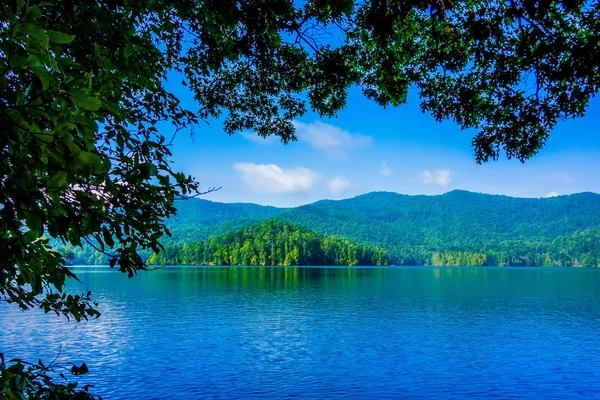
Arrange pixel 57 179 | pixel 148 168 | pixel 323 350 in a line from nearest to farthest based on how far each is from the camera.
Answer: pixel 57 179
pixel 148 168
pixel 323 350

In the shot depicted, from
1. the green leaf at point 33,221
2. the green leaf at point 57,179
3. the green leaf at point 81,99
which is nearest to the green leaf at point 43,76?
the green leaf at point 81,99

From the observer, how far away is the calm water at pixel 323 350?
2122cm

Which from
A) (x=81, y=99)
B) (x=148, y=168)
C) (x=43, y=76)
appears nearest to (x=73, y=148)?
(x=81, y=99)

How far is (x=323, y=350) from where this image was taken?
94.3 ft

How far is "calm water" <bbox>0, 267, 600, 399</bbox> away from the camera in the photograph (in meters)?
21.2

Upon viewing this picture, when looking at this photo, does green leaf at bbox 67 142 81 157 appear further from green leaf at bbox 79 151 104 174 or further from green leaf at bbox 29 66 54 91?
green leaf at bbox 29 66 54 91

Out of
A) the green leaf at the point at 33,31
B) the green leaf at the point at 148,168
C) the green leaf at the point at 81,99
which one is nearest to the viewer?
the green leaf at the point at 33,31

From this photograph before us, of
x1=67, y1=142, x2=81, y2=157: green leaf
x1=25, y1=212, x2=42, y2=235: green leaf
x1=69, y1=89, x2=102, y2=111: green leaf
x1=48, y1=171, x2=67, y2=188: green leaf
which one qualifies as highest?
x1=69, y1=89, x2=102, y2=111: green leaf

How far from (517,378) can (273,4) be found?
74.0 feet

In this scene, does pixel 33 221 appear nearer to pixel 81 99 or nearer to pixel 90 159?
pixel 90 159

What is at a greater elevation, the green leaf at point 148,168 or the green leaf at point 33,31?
the green leaf at point 33,31

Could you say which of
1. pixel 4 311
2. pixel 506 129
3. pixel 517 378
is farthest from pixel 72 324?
pixel 506 129

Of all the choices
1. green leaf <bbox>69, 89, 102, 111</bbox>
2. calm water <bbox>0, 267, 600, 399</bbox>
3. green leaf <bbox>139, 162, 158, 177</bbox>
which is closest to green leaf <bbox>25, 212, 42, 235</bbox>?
green leaf <bbox>69, 89, 102, 111</bbox>

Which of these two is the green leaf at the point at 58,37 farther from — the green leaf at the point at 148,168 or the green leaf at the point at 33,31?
the green leaf at the point at 148,168
